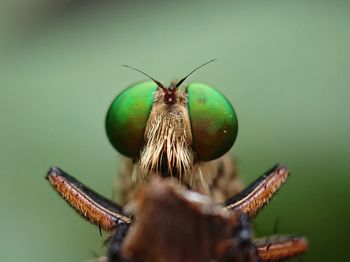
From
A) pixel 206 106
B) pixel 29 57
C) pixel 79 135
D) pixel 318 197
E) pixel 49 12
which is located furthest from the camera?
pixel 49 12

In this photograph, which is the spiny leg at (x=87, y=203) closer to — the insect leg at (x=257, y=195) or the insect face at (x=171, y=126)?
the insect face at (x=171, y=126)

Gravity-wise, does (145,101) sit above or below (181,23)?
below

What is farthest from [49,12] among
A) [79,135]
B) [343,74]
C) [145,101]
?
[145,101]

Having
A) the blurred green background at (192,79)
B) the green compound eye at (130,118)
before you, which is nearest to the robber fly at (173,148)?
the green compound eye at (130,118)

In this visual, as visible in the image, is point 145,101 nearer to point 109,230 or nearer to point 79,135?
point 109,230

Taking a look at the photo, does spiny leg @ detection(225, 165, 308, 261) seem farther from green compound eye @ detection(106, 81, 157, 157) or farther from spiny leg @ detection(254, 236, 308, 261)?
green compound eye @ detection(106, 81, 157, 157)

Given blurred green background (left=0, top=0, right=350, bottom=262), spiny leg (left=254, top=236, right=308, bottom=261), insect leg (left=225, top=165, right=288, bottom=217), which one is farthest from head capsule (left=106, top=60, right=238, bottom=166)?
blurred green background (left=0, top=0, right=350, bottom=262)

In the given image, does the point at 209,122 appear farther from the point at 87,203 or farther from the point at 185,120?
the point at 87,203
